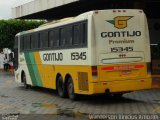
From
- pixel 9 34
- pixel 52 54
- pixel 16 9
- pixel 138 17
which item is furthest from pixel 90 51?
pixel 9 34

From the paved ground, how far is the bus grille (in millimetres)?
567

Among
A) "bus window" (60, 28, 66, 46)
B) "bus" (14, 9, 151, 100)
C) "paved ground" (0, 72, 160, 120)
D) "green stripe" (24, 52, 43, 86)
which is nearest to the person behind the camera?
"paved ground" (0, 72, 160, 120)

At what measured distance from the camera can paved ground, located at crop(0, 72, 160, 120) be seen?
14809 mm

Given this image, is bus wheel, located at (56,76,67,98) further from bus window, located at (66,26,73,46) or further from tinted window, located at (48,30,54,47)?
bus window, located at (66,26,73,46)

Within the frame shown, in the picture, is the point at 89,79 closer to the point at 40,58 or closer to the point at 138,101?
the point at 138,101

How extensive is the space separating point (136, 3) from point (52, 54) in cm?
883

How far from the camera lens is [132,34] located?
17.0 metres

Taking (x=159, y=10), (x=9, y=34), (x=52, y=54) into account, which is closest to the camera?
(x=52, y=54)

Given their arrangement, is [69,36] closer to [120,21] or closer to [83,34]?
[83,34]

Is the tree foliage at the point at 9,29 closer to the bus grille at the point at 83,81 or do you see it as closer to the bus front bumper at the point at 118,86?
the bus grille at the point at 83,81

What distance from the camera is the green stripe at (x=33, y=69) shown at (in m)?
23.2

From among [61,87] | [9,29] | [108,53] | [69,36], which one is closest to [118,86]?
[108,53]

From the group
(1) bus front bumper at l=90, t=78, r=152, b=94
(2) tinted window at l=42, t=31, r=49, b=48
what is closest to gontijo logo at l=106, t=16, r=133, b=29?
(1) bus front bumper at l=90, t=78, r=152, b=94

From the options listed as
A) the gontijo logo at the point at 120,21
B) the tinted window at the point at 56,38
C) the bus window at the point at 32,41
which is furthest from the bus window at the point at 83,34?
the bus window at the point at 32,41
